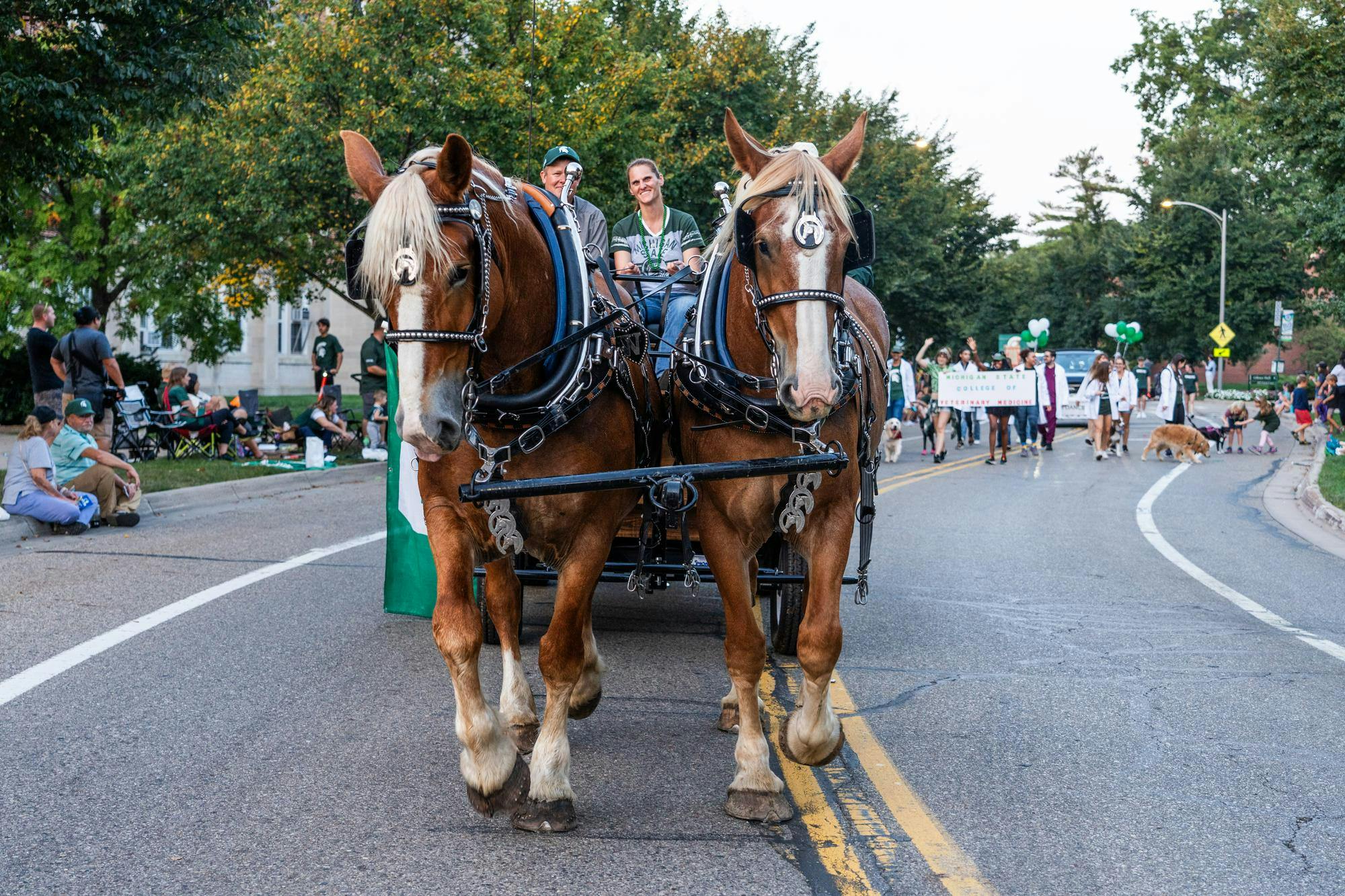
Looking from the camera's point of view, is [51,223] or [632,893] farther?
[51,223]

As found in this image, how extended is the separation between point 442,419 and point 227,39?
11907 millimetres

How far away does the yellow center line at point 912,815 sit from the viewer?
3932 mm

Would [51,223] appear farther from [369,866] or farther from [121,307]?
[369,866]

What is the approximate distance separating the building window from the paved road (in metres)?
40.1

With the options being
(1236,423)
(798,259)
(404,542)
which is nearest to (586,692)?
(798,259)

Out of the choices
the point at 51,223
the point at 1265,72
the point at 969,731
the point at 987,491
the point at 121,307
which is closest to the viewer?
the point at 969,731

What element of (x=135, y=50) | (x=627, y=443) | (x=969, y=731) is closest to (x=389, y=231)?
(x=627, y=443)

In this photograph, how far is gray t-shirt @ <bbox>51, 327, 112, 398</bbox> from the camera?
580 inches

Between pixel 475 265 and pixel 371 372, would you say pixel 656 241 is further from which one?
pixel 371 372

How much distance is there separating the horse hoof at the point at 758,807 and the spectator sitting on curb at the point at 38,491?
30.4ft

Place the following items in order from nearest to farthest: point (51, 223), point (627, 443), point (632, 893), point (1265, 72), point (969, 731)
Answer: point (632, 893)
point (627, 443)
point (969, 731)
point (1265, 72)
point (51, 223)

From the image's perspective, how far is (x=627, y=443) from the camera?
15.8 feet

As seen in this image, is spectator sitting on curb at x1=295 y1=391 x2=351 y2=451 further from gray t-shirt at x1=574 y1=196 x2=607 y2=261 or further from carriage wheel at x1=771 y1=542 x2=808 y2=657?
gray t-shirt at x1=574 y1=196 x2=607 y2=261

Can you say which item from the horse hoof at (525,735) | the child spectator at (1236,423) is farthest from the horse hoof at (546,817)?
the child spectator at (1236,423)
